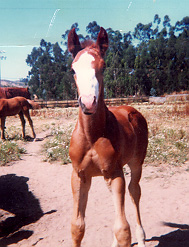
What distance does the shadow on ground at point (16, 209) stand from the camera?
359 cm

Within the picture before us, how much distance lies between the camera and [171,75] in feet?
30.8

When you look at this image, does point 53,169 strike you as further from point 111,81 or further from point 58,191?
point 111,81

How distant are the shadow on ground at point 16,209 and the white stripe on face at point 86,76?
9.15ft

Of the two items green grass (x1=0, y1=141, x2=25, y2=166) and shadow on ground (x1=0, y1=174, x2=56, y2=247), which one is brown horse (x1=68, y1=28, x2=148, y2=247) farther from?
green grass (x1=0, y1=141, x2=25, y2=166)

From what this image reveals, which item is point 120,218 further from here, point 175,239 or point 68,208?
point 68,208

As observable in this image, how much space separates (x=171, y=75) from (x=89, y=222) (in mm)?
7437

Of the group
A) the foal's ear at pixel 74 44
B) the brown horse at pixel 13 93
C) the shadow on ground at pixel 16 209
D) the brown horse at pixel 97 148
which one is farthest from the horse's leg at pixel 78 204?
the brown horse at pixel 13 93

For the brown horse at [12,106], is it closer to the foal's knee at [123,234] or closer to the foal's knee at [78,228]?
the foal's knee at [78,228]

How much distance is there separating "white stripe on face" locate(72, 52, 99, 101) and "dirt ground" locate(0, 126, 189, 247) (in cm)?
226

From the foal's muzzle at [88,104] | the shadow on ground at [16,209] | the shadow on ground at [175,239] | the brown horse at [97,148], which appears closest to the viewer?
the foal's muzzle at [88,104]

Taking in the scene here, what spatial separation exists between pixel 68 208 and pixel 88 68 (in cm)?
318

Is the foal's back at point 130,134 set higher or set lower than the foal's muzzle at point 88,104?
lower

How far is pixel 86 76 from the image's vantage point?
70.1 inches

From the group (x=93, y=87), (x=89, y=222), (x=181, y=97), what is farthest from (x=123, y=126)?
(x=181, y=97)
